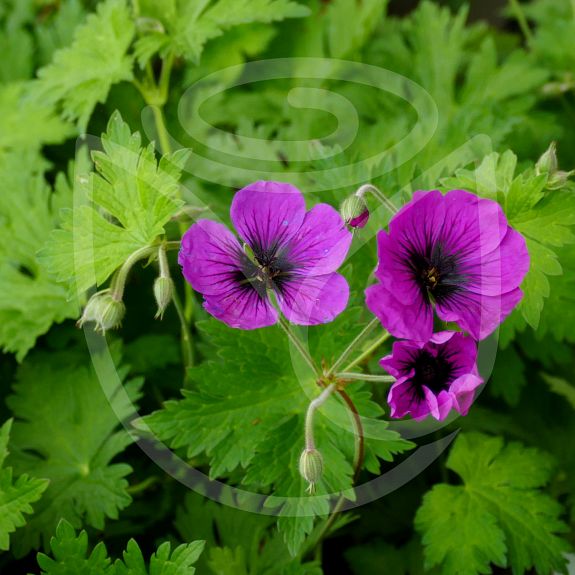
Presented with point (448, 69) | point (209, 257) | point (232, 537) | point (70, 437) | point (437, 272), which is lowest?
point (232, 537)

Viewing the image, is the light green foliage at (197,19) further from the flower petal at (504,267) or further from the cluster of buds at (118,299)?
the flower petal at (504,267)

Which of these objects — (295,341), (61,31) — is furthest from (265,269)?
(61,31)

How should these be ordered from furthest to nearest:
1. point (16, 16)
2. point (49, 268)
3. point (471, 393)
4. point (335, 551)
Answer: point (16, 16), point (335, 551), point (49, 268), point (471, 393)

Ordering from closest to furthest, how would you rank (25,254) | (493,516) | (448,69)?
(493,516), (25,254), (448,69)

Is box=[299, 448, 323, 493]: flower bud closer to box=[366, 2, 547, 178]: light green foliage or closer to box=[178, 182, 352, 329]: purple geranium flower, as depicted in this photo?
box=[178, 182, 352, 329]: purple geranium flower

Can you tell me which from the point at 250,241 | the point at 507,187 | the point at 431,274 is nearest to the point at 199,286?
the point at 250,241

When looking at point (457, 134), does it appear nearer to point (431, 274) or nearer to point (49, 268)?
point (431, 274)

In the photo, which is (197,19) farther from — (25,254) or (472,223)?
(472,223)
